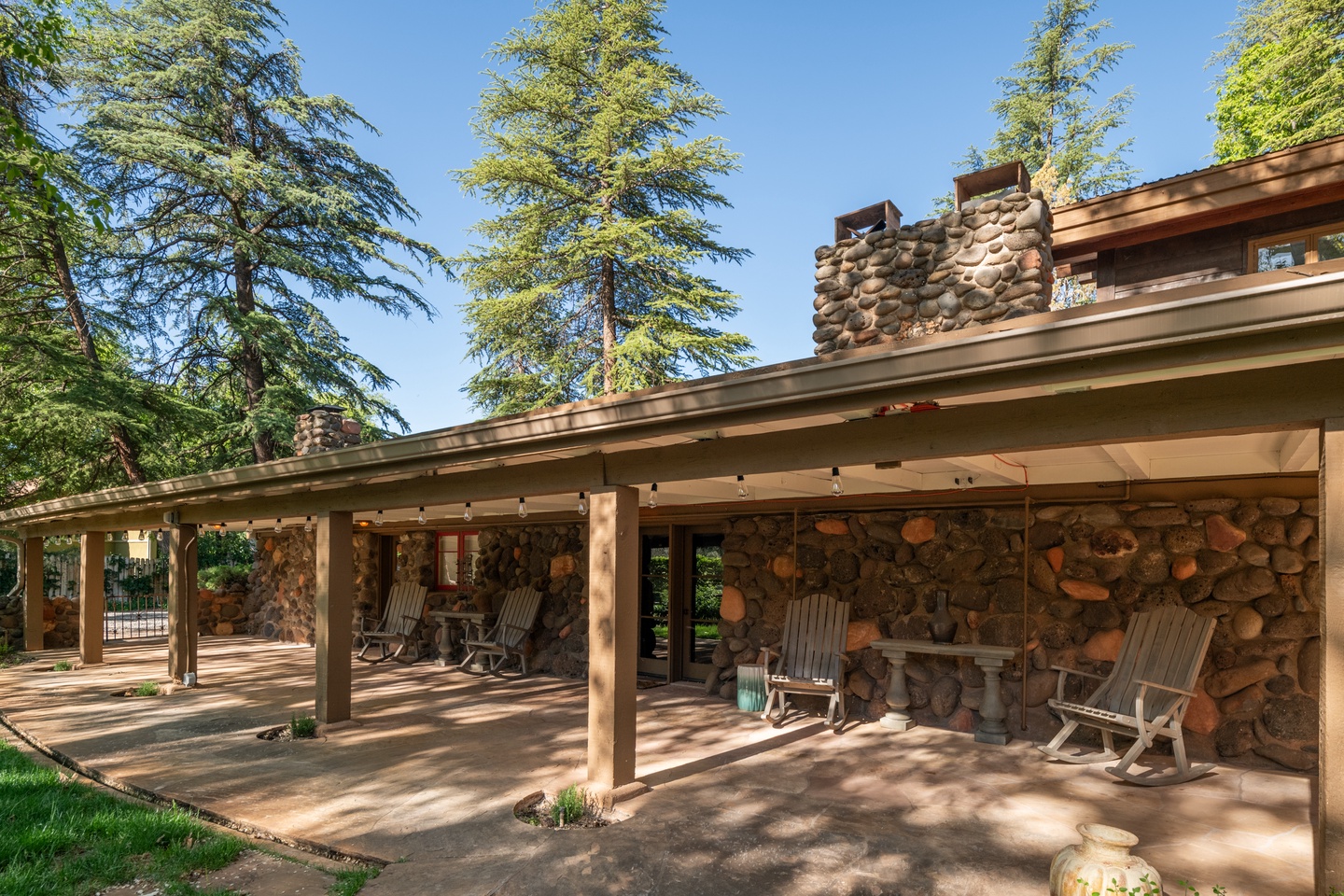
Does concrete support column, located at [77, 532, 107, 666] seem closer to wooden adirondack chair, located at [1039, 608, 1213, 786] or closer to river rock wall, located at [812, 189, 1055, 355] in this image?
river rock wall, located at [812, 189, 1055, 355]

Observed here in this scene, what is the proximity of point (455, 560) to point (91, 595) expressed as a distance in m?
4.42

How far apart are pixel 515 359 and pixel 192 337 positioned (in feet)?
20.7

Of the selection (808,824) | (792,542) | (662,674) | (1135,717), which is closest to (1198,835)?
(1135,717)

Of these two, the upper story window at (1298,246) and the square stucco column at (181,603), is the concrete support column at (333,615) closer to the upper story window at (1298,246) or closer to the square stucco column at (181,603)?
the square stucco column at (181,603)

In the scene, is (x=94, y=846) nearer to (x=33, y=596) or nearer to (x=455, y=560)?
(x=455, y=560)

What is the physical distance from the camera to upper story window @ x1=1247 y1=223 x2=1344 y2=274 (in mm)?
5367

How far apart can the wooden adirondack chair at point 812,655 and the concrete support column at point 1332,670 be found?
3.91 m

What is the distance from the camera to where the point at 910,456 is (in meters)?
3.08

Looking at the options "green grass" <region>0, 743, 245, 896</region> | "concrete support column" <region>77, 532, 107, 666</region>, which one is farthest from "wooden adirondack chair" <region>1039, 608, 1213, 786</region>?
"concrete support column" <region>77, 532, 107, 666</region>

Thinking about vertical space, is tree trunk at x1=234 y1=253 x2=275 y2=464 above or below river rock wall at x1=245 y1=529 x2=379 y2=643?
above

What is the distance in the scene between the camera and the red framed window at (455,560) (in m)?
10.2

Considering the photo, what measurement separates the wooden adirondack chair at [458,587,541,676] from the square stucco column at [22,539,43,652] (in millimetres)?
6794

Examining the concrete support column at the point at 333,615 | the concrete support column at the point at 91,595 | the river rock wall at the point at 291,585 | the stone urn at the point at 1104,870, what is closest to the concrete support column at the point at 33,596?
the concrete support column at the point at 91,595

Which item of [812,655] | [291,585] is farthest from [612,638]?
[291,585]
